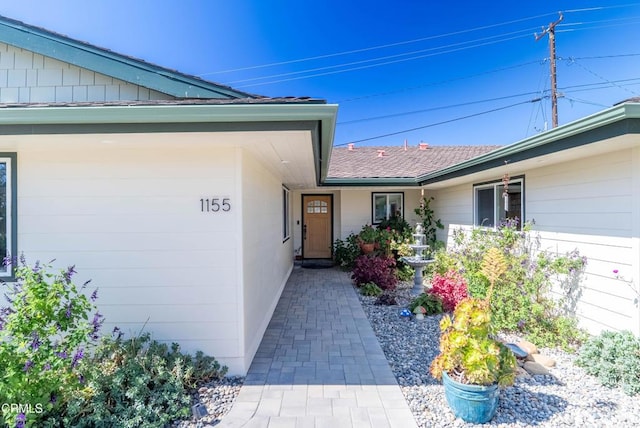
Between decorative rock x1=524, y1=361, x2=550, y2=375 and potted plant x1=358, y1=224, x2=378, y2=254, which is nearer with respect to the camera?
decorative rock x1=524, y1=361, x2=550, y2=375

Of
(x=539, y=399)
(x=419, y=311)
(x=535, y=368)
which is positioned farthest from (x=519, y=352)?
(x=419, y=311)

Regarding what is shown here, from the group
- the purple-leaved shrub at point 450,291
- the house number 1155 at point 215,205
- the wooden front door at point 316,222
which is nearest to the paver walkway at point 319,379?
the purple-leaved shrub at point 450,291

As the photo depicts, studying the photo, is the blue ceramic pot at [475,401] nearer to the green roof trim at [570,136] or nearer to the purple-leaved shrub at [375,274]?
the green roof trim at [570,136]

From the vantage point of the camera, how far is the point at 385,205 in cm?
1043

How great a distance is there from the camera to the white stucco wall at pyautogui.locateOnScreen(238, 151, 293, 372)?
3553 millimetres

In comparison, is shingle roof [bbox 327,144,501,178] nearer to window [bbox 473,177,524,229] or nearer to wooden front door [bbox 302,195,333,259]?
wooden front door [bbox 302,195,333,259]

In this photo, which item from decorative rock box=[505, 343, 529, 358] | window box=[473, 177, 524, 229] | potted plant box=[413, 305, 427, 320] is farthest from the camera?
window box=[473, 177, 524, 229]

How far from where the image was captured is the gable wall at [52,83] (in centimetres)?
402

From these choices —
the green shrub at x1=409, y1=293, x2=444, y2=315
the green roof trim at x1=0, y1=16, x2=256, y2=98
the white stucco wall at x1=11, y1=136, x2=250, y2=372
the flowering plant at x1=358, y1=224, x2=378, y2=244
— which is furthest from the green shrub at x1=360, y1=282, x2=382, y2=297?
Answer: the green roof trim at x1=0, y1=16, x2=256, y2=98

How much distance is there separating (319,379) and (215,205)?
6.94 feet

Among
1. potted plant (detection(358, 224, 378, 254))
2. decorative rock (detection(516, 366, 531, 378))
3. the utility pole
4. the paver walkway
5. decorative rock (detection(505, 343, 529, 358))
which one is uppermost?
the utility pole

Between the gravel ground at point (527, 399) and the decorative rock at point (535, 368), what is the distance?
0.06 m

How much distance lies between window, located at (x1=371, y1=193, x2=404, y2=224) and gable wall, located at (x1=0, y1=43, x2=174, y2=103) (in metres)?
7.48

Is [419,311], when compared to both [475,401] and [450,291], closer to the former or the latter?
[450,291]
